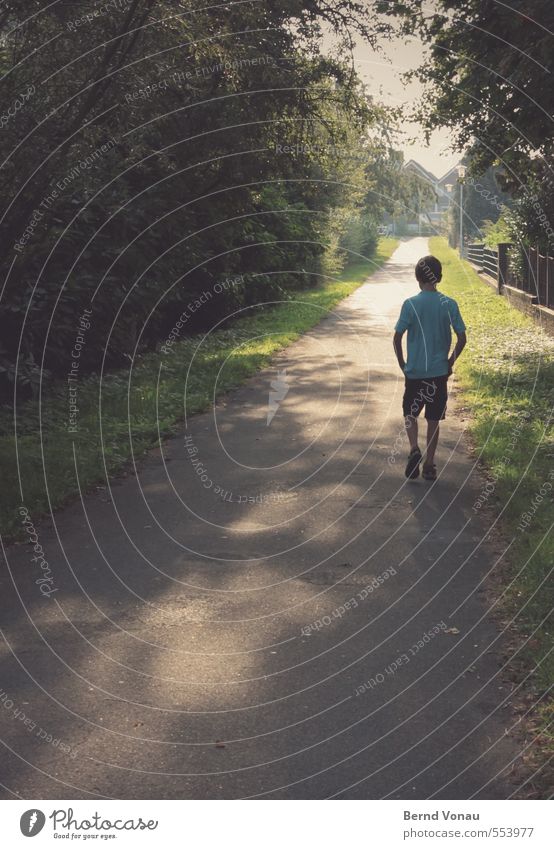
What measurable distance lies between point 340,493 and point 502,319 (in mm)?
15968

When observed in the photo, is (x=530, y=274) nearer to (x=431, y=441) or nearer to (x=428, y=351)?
(x=428, y=351)

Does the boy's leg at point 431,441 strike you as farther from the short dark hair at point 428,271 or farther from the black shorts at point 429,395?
the short dark hair at point 428,271

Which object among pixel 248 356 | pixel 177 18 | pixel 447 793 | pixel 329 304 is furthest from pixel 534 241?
pixel 447 793

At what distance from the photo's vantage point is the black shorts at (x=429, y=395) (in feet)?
32.4

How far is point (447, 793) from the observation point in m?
4.24

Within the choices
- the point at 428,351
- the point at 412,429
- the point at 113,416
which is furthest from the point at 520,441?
the point at 113,416

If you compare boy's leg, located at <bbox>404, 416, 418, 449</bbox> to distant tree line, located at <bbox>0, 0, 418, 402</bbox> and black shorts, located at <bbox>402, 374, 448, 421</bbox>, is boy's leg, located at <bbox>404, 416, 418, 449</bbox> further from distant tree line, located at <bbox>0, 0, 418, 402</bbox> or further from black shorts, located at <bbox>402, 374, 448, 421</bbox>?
distant tree line, located at <bbox>0, 0, 418, 402</bbox>

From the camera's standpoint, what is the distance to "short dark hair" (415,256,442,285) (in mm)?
9570

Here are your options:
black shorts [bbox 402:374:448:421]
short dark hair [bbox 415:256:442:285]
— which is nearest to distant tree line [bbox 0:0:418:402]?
short dark hair [bbox 415:256:442:285]

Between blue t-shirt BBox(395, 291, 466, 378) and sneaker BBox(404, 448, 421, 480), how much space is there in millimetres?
713

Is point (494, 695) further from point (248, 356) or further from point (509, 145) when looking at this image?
point (248, 356)

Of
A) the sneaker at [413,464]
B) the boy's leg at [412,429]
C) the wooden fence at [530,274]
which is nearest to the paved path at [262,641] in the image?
the sneaker at [413,464]

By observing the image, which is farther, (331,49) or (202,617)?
(331,49)

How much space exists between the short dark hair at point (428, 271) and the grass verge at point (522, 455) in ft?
6.02
